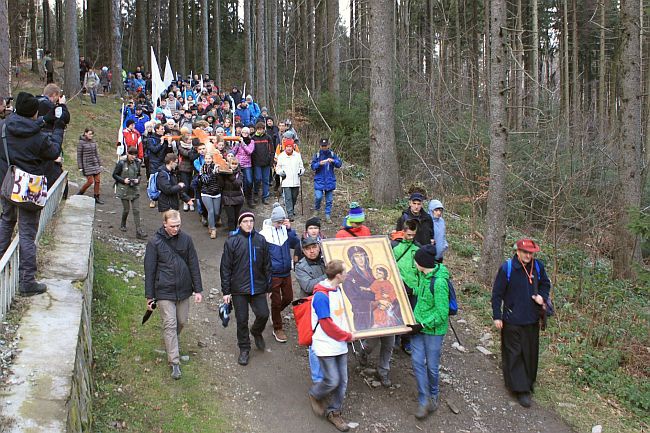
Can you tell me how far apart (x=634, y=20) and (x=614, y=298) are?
20.3 ft

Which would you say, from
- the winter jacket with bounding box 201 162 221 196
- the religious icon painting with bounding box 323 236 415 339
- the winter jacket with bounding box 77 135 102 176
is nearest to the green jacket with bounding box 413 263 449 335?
the religious icon painting with bounding box 323 236 415 339

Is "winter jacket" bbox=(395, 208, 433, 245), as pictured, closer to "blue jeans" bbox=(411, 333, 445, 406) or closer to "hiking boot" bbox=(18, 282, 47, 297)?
"blue jeans" bbox=(411, 333, 445, 406)

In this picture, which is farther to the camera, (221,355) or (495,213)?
(495,213)

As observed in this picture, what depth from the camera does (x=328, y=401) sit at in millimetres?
6645

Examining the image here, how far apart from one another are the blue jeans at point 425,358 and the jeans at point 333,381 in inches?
36.8

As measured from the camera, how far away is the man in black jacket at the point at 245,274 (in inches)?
288

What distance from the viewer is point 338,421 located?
630 cm

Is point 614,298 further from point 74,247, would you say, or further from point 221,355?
point 74,247

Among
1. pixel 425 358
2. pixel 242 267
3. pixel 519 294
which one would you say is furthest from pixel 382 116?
pixel 425 358

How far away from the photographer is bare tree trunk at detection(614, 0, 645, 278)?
1243 cm

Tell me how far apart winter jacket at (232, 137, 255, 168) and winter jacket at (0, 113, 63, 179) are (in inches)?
311

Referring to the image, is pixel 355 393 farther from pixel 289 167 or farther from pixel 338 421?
pixel 289 167

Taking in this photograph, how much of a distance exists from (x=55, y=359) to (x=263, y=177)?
10.1 meters

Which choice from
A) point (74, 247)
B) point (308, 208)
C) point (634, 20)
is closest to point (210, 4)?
point (308, 208)
